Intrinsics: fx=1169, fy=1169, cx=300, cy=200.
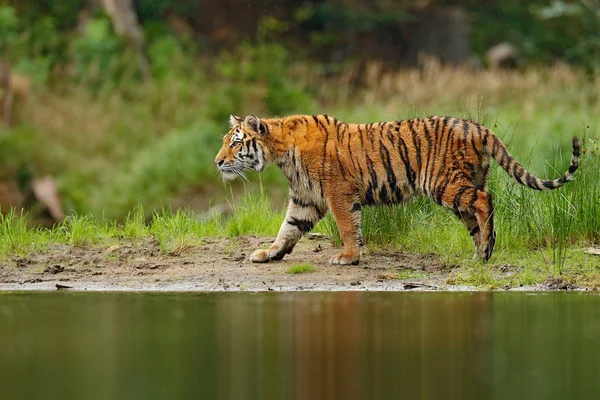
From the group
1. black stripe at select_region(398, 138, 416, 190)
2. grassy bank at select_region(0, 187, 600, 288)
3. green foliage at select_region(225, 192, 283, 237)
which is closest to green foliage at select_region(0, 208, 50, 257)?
grassy bank at select_region(0, 187, 600, 288)

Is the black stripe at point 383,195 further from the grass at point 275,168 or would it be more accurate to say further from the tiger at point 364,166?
the grass at point 275,168

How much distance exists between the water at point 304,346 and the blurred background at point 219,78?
691 cm

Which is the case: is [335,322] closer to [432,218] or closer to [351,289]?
[351,289]

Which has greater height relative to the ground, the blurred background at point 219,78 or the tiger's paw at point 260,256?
the blurred background at point 219,78

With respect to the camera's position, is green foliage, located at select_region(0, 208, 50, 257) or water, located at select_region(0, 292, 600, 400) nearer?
water, located at select_region(0, 292, 600, 400)

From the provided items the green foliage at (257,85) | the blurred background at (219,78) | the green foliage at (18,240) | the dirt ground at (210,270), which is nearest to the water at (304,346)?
the dirt ground at (210,270)

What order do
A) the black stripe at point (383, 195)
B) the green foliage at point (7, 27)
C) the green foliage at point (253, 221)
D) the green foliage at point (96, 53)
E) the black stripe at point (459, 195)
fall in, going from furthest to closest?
the green foliage at point (96, 53), the green foliage at point (7, 27), the green foliage at point (253, 221), the black stripe at point (383, 195), the black stripe at point (459, 195)

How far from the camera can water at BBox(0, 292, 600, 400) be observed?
16.7 ft

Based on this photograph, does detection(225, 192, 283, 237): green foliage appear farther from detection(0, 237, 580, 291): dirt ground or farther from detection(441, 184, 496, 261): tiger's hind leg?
detection(441, 184, 496, 261): tiger's hind leg

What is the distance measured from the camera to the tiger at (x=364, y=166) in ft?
29.9

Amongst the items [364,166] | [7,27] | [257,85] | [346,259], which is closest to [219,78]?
[257,85]

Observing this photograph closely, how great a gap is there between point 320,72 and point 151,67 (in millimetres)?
4240

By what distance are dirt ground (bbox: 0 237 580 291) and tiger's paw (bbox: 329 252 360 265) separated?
6 cm

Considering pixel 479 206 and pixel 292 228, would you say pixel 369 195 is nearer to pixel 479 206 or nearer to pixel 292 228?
pixel 292 228
